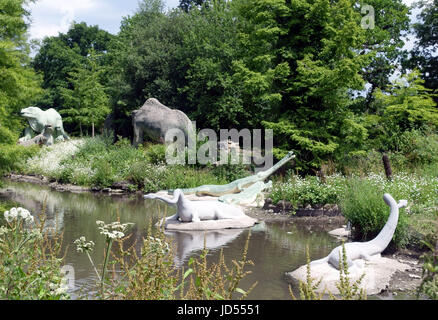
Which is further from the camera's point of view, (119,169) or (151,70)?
(151,70)

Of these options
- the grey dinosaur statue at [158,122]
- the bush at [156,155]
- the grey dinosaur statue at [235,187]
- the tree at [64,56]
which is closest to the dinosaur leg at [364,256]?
the grey dinosaur statue at [235,187]

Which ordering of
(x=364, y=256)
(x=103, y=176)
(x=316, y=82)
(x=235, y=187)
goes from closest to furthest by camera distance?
1. (x=364, y=256)
2. (x=235, y=187)
3. (x=316, y=82)
4. (x=103, y=176)

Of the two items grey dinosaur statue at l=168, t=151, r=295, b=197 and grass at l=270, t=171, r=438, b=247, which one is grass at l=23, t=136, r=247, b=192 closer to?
grey dinosaur statue at l=168, t=151, r=295, b=197

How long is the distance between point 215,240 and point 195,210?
5.42 ft

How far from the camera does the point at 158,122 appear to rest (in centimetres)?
2112

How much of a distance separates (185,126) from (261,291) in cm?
1551

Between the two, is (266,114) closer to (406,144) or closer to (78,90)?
(406,144)

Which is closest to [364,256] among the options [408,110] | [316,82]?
[316,82]

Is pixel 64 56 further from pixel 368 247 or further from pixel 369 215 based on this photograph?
pixel 368 247

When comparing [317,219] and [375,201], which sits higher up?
[375,201]

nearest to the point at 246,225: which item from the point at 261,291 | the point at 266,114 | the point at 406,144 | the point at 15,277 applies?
the point at 261,291

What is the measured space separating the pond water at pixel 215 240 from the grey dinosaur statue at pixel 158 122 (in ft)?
21.5

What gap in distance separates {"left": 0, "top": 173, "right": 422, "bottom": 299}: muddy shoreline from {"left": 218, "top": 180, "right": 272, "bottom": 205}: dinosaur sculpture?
569 mm

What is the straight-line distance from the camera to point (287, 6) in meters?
17.3
